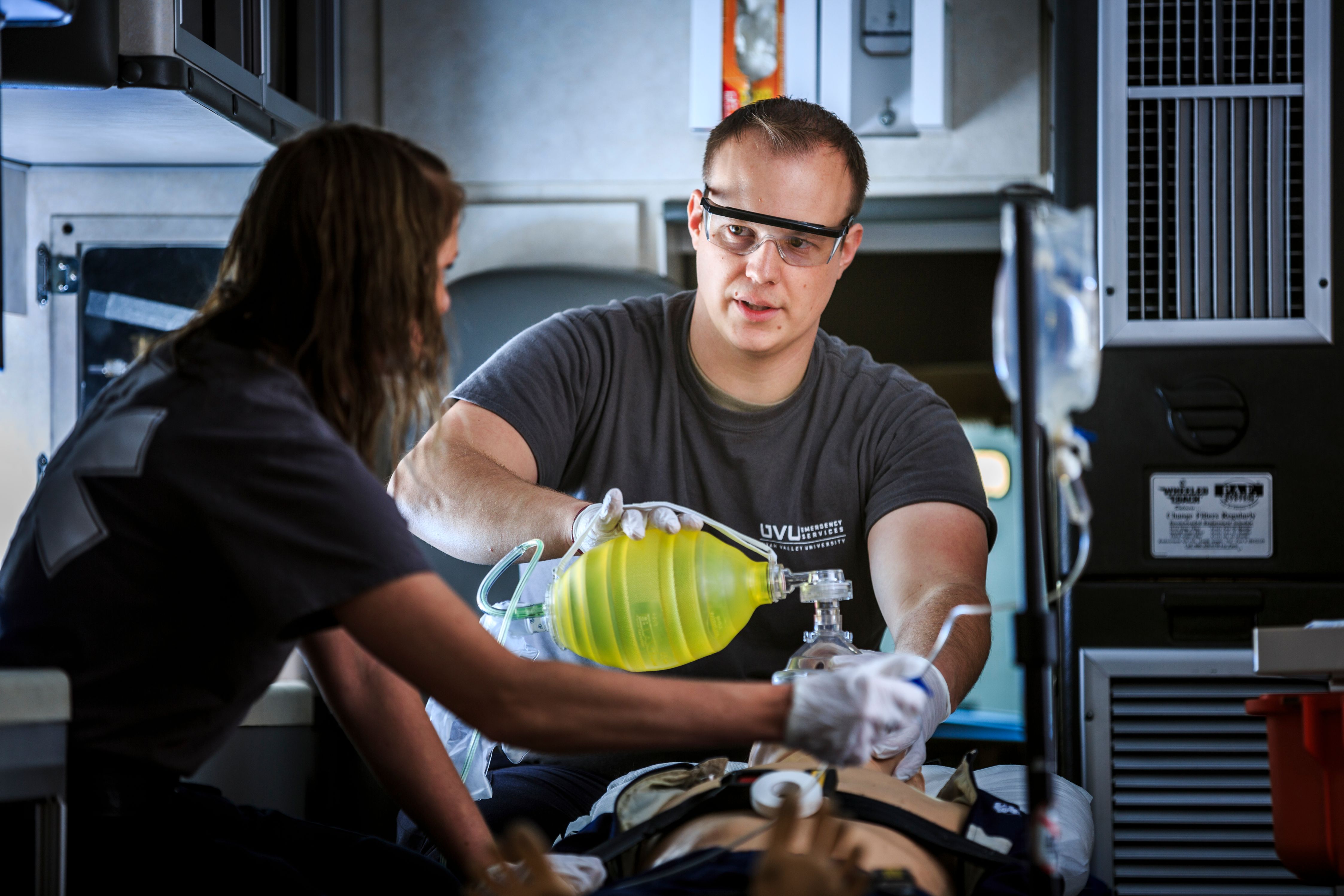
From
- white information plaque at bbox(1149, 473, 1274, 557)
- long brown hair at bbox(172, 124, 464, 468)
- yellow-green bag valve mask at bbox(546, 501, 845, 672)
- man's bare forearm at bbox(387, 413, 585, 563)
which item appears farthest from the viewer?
white information plaque at bbox(1149, 473, 1274, 557)

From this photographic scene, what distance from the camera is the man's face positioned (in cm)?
201

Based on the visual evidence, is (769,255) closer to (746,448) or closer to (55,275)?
(746,448)

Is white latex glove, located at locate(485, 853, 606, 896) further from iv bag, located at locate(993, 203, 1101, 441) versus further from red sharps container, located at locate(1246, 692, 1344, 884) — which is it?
red sharps container, located at locate(1246, 692, 1344, 884)

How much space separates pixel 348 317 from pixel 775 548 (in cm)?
99

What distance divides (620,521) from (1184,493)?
0.92 metres

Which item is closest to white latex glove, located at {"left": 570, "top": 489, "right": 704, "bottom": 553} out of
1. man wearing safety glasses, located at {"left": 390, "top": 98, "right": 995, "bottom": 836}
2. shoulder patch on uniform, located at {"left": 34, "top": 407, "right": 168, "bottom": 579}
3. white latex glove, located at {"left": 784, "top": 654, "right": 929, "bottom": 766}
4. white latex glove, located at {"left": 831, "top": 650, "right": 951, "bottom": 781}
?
man wearing safety glasses, located at {"left": 390, "top": 98, "right": 995, "bottom": 836}

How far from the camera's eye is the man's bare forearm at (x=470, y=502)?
6.00ft

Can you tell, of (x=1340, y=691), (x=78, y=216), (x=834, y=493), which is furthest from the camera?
(x=78, y=216)

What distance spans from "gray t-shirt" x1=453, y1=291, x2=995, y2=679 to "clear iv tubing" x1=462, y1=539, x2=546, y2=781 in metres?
0.27

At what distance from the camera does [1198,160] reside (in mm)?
1945

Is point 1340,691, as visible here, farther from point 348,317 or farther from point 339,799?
point 339,799

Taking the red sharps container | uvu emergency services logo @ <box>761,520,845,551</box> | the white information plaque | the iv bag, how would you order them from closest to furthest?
the iv bag
the red sharps container
the white information plaque
uvu emergency services logo @ <box>761,520,845,551</box>

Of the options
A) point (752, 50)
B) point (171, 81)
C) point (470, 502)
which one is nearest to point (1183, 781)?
point (470, 502)

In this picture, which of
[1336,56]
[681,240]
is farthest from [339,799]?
[1336,56]
